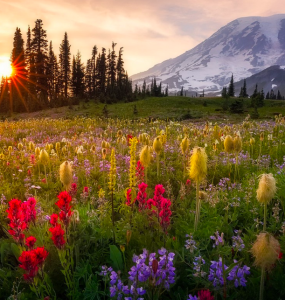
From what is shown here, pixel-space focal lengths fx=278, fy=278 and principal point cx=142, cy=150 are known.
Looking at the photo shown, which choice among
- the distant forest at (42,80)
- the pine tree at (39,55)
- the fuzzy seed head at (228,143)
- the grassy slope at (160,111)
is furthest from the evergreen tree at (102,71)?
the fuzzy seed head at (228,143)

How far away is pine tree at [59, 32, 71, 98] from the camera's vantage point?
67375 mm

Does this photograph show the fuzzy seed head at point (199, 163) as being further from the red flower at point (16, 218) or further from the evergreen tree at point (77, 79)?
the evergreen tree at point (77, 79)

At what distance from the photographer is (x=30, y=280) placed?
6.17 ft

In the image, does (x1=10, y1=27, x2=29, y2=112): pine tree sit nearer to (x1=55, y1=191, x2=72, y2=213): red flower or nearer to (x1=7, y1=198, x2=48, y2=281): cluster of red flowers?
(x1=7, y1=198, x2=48, y2=281): cluster of red flowers

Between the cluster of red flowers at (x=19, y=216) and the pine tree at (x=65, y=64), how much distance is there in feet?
224

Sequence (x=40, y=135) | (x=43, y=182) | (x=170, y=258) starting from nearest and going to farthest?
(x=170, y=258) → (x=43, y=182) → (x=40, y=135)

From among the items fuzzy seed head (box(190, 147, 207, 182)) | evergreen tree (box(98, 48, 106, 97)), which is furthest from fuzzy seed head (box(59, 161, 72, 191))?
evergreen tree (box(98, 48, 106, 97))

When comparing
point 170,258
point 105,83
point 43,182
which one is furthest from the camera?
point 105,83

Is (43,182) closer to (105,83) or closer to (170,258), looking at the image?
(170,258)

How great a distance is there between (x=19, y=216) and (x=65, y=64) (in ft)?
232

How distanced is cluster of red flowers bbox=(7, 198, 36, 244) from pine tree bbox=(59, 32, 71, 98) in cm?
6829

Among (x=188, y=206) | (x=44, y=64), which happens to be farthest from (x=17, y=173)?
(x=44, y=64)

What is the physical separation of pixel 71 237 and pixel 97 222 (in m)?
0.66

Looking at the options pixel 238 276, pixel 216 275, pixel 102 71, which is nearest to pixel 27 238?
pixel 216 275
